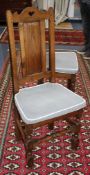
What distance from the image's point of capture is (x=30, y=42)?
6.11 ft

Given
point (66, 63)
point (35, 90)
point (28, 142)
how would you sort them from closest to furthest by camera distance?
point (28, 142) < point (35, 90) < point (66, 63)

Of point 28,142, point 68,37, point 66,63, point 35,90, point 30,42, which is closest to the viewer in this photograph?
point 28,142

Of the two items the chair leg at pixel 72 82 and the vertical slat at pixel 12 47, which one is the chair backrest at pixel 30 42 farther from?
the chair leg at pixel 72 82

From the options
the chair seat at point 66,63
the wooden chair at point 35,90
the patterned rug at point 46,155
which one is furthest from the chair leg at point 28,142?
the chair seat at point 66,63

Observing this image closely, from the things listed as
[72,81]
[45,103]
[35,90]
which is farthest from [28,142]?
[72,81]

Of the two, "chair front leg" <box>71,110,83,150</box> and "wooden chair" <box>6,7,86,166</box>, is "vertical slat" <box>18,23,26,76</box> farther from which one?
"chair front leg" <box>71,110,83,150</box>

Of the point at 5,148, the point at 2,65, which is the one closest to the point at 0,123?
the point at 5,148

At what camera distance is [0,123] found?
7.86 feet

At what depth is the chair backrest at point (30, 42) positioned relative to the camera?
179 centimetres

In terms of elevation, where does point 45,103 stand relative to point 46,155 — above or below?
above

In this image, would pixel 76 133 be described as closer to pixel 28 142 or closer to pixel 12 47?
pixel 28 142

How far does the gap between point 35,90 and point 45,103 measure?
0.70 ft

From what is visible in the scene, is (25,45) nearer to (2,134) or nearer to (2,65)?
(2,134)

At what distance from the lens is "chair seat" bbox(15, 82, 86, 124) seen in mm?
1678
